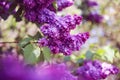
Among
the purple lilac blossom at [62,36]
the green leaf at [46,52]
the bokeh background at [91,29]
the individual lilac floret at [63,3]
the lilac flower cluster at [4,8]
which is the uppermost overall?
the bokeh background at [91,29]

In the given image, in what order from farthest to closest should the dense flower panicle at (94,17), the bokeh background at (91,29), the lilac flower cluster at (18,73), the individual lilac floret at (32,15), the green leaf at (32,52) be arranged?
1. the dense flower panicle at (94,17)
2. the bokeh background at (91,29)
3. the individual lilac floret at (32,15)
4. the green leaf at (32,52)
5. the lilac flower cluster at (18,73)

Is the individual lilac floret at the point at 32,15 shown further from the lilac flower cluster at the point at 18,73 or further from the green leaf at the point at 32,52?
the lilac flower cluster at the point at 18,73

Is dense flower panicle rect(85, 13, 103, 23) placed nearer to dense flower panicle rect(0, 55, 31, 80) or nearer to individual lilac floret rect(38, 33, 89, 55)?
individual lilac floret rect(38, 33, 89, 55)

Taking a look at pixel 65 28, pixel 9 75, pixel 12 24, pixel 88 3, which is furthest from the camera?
pixel 88 3

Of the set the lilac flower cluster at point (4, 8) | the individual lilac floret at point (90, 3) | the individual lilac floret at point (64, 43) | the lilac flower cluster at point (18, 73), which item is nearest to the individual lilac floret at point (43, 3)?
the individual lilac floret at point (64, 43)

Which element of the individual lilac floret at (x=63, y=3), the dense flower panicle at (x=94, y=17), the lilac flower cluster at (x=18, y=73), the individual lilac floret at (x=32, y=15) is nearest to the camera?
the lilac flower cluster at (x=18, y=73)

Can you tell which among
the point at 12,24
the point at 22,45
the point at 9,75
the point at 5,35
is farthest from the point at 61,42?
the point at 5,35

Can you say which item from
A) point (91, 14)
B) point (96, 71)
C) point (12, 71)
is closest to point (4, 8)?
point (96, 71)

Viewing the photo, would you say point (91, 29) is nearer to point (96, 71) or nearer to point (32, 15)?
point (96, 71)

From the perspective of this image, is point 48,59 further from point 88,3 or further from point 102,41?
point 102,41
